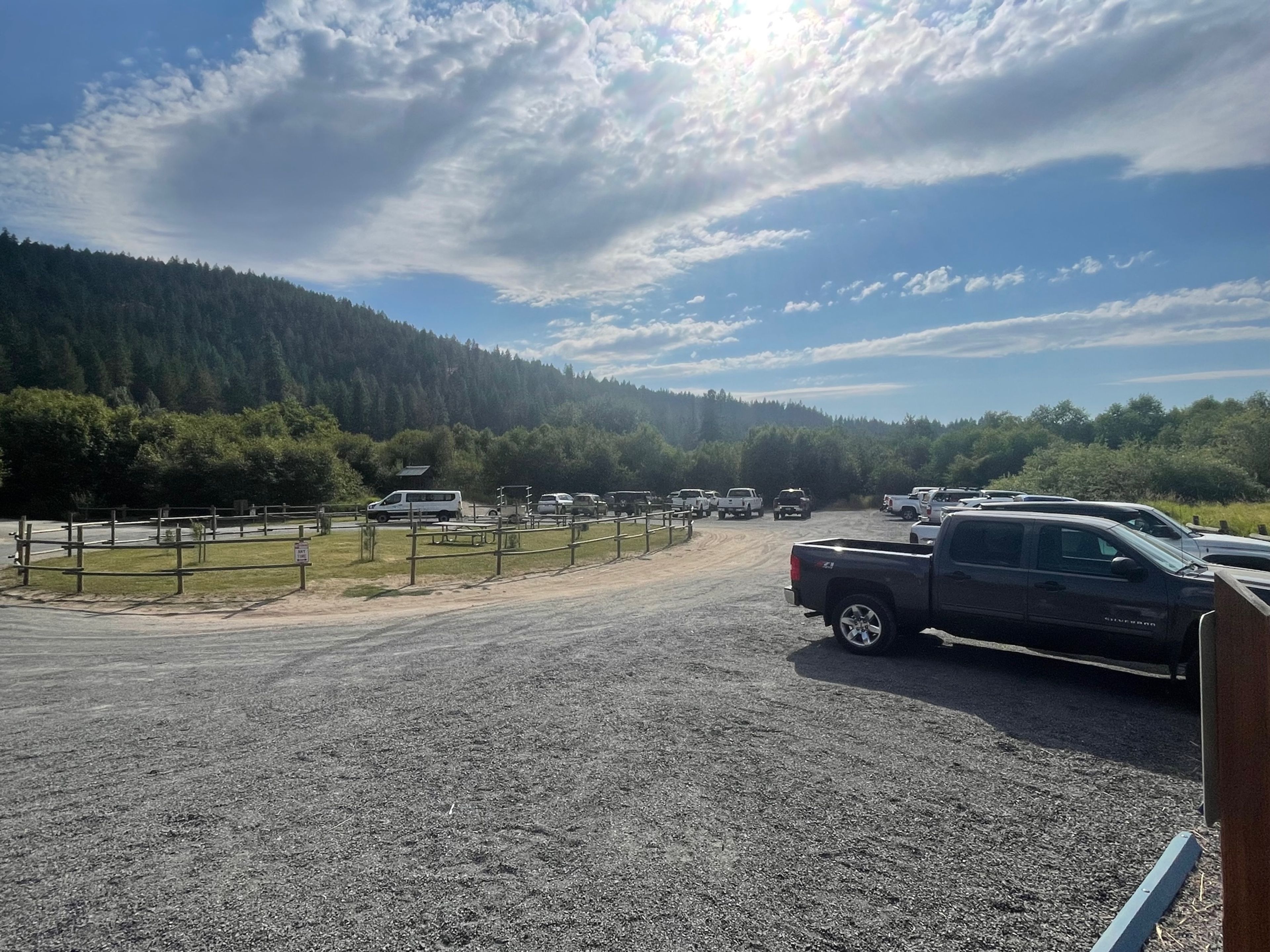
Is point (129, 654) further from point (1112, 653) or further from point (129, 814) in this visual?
point (1112, 653)

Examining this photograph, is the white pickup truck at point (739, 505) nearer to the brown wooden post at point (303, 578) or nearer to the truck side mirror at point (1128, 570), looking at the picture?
the brown wooden post at point (303, 578)

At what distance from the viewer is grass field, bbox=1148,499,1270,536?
2075cm

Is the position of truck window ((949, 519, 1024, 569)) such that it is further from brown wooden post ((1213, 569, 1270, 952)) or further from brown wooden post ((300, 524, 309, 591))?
brown wooden post ((300, 524, 309, 591))

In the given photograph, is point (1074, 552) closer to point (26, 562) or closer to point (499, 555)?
point (499, 555)

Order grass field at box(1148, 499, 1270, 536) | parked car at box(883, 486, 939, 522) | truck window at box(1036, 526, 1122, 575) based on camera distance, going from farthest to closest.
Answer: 1. parked car at box(883, 486, 939, 522)
2. grass field at box(1148, 499, 1270, 536)
3. truck window at box(1036, 526, 1122, 575)

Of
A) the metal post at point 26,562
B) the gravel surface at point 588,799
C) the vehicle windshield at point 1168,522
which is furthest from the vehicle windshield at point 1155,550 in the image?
the metal post at point 26,562

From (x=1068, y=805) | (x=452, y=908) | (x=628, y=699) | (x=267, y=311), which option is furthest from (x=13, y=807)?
(x=267, y=311)

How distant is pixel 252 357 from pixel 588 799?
541 ft

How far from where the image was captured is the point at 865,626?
878cm

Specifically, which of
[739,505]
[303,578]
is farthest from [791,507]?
[303,578]

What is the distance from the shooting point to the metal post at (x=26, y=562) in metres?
15.7

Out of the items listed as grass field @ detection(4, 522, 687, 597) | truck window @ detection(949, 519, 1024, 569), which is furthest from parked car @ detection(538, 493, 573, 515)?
truck window @ detection(949, 519, 1024, 569)

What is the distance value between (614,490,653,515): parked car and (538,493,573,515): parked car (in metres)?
2.83

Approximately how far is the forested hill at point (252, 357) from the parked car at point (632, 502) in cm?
4007
